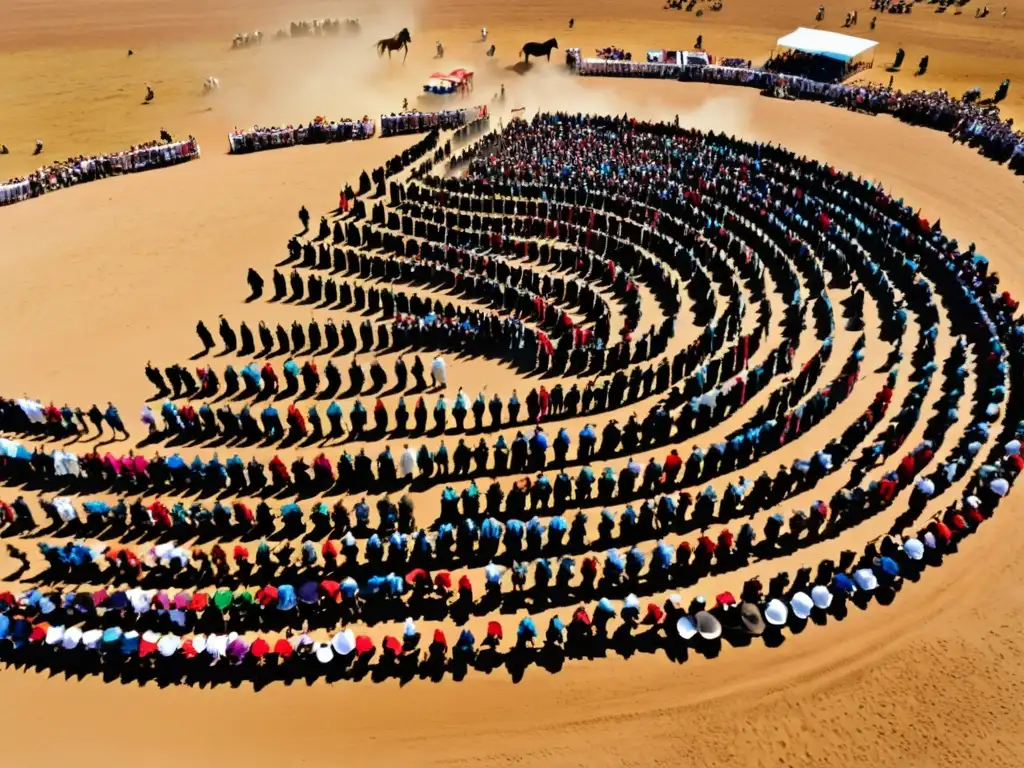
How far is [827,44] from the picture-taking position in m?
46.4

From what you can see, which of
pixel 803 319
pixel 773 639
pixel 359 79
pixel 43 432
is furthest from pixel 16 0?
pixel 773 639

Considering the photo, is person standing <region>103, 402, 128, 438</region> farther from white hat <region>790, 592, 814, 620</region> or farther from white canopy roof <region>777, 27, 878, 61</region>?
white canopy roof <region>777, 27, 878, 61</region>

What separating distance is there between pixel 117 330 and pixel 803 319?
22748mm

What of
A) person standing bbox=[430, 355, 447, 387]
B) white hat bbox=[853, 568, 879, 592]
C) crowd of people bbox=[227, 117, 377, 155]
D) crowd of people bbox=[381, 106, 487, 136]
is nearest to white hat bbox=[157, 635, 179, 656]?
person standing bbox=[430, 355, 447, 387]

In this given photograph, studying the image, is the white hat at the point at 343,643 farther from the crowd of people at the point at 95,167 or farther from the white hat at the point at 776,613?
the crowd of people at the point at 95,167

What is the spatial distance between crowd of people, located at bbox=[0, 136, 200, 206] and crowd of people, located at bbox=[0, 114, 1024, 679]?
18.5 m

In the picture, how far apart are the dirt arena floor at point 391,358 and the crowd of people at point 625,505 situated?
0.63 metres

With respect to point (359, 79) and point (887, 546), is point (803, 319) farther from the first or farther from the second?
point (359, 79)

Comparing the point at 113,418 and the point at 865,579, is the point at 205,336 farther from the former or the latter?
the point at 865,579

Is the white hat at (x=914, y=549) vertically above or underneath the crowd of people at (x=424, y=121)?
underneath

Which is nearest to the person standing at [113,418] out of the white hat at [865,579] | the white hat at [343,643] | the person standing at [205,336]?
the person standing at [205,336]

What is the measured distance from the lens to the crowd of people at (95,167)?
34.6m

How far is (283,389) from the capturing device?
22.3 m

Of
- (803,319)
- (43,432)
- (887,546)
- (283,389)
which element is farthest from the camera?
(803,319)
